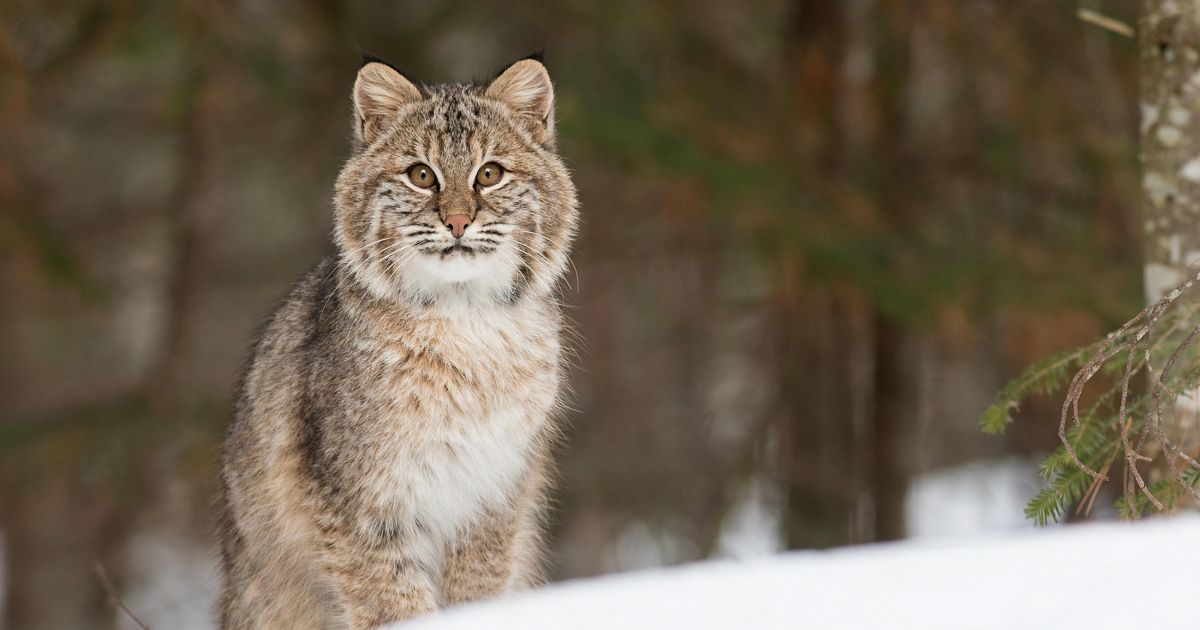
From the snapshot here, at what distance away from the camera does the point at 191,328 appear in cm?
1046

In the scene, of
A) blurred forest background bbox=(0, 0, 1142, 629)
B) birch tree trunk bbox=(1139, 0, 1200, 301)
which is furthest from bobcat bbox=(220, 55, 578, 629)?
blurred forest background bbox=(0, 0, 1142, 629)

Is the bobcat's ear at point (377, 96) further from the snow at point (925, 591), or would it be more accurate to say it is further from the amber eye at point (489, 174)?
the snow at point (925, 591)

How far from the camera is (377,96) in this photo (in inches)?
193

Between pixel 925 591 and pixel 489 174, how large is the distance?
7.61 ft

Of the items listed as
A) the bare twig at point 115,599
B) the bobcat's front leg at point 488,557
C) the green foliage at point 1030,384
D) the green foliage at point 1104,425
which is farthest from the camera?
the bobcat's front leg at point 488,557

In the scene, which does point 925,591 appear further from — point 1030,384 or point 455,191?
point 455,191

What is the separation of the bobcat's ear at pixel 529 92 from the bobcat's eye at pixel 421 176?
45 centimetres

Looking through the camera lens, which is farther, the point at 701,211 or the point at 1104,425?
the point at 701,211

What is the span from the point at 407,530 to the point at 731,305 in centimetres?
554

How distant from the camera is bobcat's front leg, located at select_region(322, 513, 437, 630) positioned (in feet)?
14.8

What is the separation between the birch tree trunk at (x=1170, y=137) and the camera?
467cm

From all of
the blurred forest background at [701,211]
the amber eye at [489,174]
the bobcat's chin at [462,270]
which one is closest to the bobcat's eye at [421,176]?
the amber eye at [489,174]

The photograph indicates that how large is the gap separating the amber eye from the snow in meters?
1.77

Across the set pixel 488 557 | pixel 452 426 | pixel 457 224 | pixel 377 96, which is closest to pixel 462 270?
pixel 457 224
